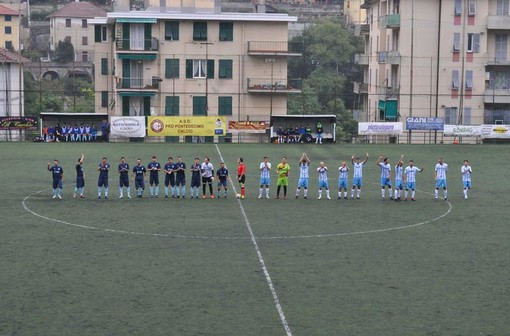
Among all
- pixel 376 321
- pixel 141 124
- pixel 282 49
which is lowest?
pixel 376 321

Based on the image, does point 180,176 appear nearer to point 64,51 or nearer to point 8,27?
point 8,27

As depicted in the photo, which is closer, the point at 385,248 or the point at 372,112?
the point at 385,248

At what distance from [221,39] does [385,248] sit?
44.0 meters

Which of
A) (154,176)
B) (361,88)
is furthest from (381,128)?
(154,176)

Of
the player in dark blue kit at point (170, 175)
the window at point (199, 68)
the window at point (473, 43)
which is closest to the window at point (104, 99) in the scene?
the window at point (199, 68)

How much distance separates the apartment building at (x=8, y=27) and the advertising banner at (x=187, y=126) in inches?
2914

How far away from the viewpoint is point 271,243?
2739cm

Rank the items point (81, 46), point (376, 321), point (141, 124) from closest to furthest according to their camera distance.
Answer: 1. point (376, 321)
2. point (141, 124)
3. point (81, 46)

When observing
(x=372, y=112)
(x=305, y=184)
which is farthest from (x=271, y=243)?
(x=372, y=112)

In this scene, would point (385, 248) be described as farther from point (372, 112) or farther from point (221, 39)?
point (372, 112)

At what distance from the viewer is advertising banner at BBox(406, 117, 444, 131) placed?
6328 cm

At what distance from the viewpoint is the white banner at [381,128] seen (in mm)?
63156

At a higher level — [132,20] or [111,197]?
A: [132,20]

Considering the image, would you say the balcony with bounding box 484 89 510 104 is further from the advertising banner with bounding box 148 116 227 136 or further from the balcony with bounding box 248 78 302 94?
the advertising banner with bounding box 148 116 227 136
